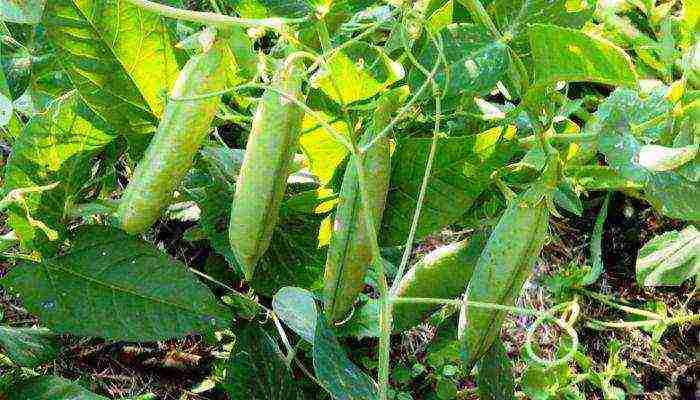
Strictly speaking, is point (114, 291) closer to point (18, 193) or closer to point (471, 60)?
point (18, 193)

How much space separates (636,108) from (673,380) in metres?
0.93

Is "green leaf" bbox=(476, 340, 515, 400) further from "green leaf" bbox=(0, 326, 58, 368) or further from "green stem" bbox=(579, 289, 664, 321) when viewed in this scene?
"green leaf" bbox=(0, 326, 58, 368)

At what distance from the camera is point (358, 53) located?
89 centimetres

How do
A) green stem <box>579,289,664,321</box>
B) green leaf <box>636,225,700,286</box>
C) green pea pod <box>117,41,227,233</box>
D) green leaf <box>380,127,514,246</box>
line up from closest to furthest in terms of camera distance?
green pea pod <box>117,41,227,233</box> → green leaf <box>380,127,514,246</box> → green leaf <box>636,225,700,286</box> → green stem <box>579,289,664,321</box>

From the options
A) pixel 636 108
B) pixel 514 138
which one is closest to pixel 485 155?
pixel 514 138

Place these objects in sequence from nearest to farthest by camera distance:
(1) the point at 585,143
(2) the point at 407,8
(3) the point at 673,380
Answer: (2) the point at 407,8
(1) the point at 585,143
(3) the point at 673,380

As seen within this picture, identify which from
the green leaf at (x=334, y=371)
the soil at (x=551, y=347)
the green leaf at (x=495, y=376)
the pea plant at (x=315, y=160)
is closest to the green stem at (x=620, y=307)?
the soil at (x=551, y=347)

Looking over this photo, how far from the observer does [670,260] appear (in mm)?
1464

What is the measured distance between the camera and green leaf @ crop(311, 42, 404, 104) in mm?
→ 863

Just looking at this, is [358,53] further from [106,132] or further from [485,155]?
[106,132]

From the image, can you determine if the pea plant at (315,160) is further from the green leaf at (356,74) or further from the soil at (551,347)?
the soil at (551,347)

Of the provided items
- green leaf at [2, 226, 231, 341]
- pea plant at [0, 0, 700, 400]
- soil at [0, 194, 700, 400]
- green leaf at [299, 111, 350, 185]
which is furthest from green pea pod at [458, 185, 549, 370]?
soil at [0, 194, 700, 400]

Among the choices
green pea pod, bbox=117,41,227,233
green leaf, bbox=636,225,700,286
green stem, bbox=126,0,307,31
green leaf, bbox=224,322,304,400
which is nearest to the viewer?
green stem, bbox=126,0,307,31

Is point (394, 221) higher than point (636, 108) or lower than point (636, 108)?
lower
